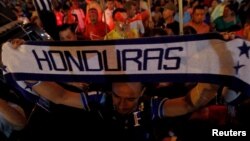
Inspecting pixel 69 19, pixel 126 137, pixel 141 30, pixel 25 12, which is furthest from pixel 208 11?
pixel 126 137

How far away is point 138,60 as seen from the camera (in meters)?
2.68

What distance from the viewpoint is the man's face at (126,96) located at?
2764 mm

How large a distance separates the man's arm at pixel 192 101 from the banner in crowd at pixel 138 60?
83 mm

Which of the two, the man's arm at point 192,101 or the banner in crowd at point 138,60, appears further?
the man's arm at point 192,101

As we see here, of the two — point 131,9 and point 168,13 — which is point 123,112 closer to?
point 168,13

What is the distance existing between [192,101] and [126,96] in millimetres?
469

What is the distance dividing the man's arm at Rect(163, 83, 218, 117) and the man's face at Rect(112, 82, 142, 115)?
0.23m

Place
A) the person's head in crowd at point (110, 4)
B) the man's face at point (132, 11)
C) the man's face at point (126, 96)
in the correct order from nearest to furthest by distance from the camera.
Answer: the man's face at point (126, 96) < the man's face at point (132, 11) < the person's head in crowd at point (110, 4)

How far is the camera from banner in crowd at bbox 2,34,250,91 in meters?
2.50

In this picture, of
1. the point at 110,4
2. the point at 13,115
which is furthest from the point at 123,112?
the point at 110,4

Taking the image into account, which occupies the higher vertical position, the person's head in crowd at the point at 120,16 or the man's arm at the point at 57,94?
the man's arm at the point at 57,94

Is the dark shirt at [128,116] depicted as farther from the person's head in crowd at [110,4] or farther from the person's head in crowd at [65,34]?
the person's head in crowd at [110,4]

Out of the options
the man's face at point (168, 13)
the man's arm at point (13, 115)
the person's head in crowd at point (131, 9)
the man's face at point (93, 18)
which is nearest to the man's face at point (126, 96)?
the man's arm at point (13, 115)
